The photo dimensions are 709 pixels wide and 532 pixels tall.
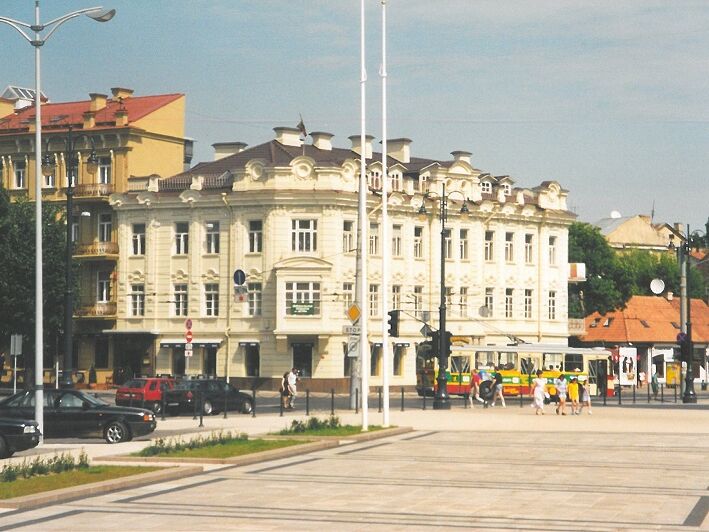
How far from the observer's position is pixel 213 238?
76.9m

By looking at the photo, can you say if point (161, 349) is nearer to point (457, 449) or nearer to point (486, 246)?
point (486, 246)

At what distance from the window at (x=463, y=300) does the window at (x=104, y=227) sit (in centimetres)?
1983

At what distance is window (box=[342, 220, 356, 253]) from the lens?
75750mm

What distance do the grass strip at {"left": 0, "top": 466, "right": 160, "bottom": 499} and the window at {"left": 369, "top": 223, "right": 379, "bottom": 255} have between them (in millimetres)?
52437

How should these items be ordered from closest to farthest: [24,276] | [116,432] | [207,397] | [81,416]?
[116,432]
[81,416]
[207,397]
[24,276]

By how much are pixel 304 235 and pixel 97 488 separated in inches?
2132

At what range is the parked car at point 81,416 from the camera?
32.9m

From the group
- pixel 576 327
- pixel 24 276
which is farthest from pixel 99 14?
pixel 576 327

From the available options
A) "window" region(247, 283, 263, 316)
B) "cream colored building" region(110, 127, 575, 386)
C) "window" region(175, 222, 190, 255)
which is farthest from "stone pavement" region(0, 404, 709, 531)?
"window" region(175, 222, 190, 255)

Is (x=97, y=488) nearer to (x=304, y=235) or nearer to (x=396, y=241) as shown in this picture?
(x=304, y=235)

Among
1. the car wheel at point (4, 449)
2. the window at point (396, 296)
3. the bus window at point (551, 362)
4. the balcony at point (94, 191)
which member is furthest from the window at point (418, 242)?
the car wheel at point (4, 449)

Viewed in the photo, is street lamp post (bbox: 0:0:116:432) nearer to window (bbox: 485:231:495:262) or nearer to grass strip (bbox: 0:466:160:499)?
grass strip (bbox: 0:466:160:499)

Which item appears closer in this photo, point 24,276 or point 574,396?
point 574,396

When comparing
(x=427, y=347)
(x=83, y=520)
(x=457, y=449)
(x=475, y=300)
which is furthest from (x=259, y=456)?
(x=475, y=300)
